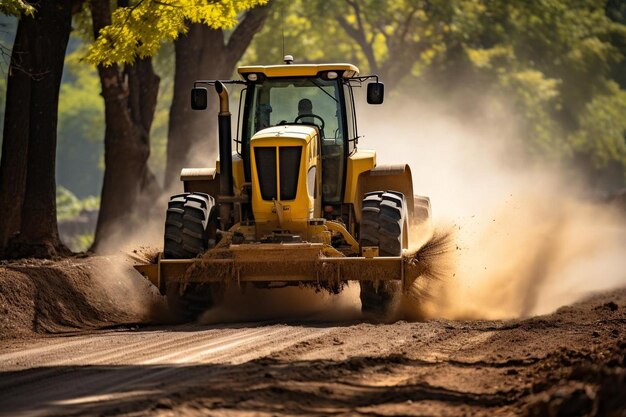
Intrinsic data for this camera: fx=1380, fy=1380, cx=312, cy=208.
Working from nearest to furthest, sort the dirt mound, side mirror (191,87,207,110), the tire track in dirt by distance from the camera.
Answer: the tire track in dirt, the dirt mound, side mirror (191,87,207,110)

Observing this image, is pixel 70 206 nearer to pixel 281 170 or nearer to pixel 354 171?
pixel 354 171

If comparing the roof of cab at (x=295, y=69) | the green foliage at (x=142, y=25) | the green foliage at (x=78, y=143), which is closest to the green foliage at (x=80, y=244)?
the green foliage at (x=142, y=25)

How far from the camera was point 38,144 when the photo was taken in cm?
2183

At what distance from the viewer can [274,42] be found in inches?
2034

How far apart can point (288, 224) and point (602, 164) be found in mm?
47362

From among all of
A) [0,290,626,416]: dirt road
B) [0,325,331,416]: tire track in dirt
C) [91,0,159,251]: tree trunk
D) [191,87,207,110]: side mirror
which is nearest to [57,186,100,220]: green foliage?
[91,0,159,251]: tree trunk

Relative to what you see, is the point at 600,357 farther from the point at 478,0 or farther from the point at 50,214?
the point at 478,0

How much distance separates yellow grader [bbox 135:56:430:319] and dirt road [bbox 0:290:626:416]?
0.66 meters

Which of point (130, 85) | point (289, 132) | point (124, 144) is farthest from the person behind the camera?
point (130, 85)

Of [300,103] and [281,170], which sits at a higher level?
[300,103]

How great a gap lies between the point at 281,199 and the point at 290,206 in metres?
0.14

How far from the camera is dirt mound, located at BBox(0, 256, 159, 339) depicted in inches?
664

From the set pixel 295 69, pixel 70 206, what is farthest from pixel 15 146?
pixel 70 206

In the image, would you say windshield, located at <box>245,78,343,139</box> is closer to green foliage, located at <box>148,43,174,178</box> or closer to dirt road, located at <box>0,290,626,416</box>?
dirt road, located at <box>0,290,626,416</box>
